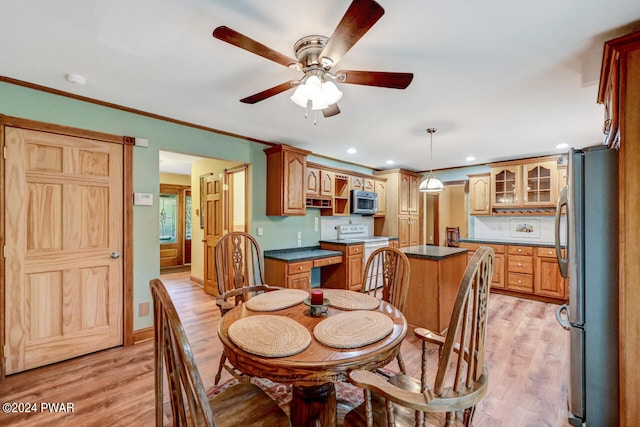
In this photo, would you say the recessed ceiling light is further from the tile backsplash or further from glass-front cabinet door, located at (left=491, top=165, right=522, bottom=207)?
the tile backsplash

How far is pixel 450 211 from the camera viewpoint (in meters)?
8.41

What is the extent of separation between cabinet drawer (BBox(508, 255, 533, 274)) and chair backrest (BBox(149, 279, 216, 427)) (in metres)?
5.18

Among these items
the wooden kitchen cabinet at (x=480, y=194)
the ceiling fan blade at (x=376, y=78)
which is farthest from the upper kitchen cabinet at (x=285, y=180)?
the wooden kitchen cabinet at (x=480, y=194)

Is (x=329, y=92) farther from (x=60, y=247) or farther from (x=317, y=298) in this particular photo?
(x=60, y=247)

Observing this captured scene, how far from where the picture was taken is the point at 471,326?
3.51 feet

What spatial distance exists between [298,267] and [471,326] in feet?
9.50

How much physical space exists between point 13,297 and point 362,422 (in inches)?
116

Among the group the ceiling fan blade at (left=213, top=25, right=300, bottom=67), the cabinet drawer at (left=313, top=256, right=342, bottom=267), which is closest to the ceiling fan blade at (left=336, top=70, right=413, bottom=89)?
the ceiling fan blade at (left=213, top=25, right=300, bottom=67)

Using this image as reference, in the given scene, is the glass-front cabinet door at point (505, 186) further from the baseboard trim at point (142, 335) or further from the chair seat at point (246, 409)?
the baseboard trim at point (142, 335)

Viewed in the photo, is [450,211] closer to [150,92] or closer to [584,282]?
[584,282]

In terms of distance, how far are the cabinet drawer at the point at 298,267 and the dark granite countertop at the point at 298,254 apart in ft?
0.18

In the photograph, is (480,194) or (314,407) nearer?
(314,407)

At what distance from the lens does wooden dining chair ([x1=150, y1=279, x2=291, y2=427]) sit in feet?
2.64

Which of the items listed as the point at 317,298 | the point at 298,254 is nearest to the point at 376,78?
the point at 317,298
